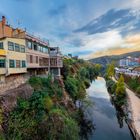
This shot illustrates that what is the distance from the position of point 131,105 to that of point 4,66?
26.5m

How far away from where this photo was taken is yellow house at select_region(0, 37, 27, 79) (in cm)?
2552

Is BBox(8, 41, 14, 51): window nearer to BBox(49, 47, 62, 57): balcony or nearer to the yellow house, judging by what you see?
the yellow house

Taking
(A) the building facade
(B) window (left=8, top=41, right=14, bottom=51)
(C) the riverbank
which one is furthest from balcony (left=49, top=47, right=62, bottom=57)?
(C) the riverbank

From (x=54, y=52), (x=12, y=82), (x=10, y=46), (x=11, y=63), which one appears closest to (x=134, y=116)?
(x=12, y=82)

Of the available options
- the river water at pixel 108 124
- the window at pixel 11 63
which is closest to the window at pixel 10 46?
the window at pixel 11 63

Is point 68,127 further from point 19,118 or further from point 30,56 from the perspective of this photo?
point 30,56

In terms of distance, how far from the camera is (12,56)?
27.4 meters

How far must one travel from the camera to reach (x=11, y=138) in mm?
19609

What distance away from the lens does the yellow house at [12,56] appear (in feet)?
83.7

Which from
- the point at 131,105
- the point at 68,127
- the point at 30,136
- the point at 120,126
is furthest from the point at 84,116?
the point at 30,136

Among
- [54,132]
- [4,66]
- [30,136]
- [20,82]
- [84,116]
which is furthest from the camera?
[84,116]

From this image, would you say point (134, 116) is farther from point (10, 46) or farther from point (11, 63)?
point (10, 46)

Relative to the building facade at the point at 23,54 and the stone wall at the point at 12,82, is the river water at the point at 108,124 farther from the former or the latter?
the stone wall at the point at 12,82

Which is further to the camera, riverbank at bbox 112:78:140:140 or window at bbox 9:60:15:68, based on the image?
riverbank at bbox 112:78:140:140
